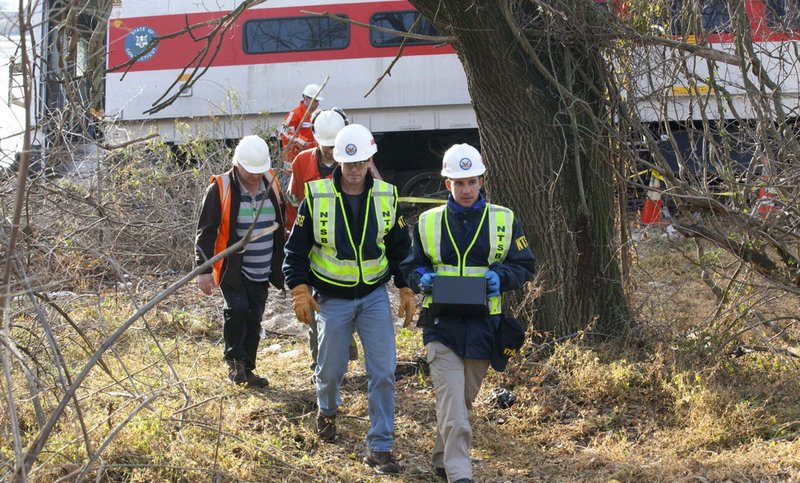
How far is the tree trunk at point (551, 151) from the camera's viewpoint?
6.07 meters

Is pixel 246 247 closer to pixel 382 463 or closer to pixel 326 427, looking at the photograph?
pixel 326 427

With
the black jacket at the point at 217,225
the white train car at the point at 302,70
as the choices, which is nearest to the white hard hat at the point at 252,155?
the black jacket at the point at 217,225

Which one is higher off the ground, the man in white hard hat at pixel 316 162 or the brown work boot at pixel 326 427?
the man in white hard hat at pixel 316 162

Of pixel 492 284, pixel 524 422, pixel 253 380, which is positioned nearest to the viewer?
pixel 492 284

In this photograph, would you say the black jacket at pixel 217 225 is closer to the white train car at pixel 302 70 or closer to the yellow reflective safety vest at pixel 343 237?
the yellow reflective safety vest at pixel 343 237

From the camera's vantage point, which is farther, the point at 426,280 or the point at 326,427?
the point at 326,427

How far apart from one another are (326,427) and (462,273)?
133 cm

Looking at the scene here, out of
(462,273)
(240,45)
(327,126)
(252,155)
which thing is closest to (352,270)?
(462,273)

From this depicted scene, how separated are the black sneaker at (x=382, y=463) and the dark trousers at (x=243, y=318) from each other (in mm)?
1474

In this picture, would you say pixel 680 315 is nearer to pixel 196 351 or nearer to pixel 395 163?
pixel 196 351

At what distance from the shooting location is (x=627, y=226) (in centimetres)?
664

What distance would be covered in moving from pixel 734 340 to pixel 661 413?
2.45 ft

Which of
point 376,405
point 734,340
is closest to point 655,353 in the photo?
point 734,340

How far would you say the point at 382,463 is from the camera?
4.88m
